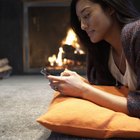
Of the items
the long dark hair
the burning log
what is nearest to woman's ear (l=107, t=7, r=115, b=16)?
the long dark hair

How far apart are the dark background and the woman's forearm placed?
214 centimetres

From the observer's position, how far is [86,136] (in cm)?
83

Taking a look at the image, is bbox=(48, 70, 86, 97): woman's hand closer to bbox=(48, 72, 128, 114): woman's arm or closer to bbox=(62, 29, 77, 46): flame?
bbox=(48, 72, 128, 114): woman's arm

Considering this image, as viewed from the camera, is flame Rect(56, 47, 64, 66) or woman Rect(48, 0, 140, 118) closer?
woman Rect(48, 0, 140, 118)

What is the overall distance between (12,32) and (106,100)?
2.21 m

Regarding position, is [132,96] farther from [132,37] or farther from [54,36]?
[54,36]

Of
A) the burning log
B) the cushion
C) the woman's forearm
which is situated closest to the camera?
the cushion

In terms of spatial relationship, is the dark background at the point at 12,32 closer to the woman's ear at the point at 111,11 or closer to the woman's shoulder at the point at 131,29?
the woman's ear at the point at 111,11

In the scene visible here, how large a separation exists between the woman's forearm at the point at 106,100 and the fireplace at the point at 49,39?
2010 millimetres

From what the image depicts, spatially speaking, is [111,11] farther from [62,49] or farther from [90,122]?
[62,49]

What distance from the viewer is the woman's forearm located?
917mm

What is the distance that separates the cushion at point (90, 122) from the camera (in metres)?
0.80

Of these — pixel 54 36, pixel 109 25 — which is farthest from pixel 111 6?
pixel 54 36

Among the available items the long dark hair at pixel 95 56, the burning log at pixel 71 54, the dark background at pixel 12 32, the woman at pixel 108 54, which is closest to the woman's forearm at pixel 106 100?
the woman at pixel 108 54
